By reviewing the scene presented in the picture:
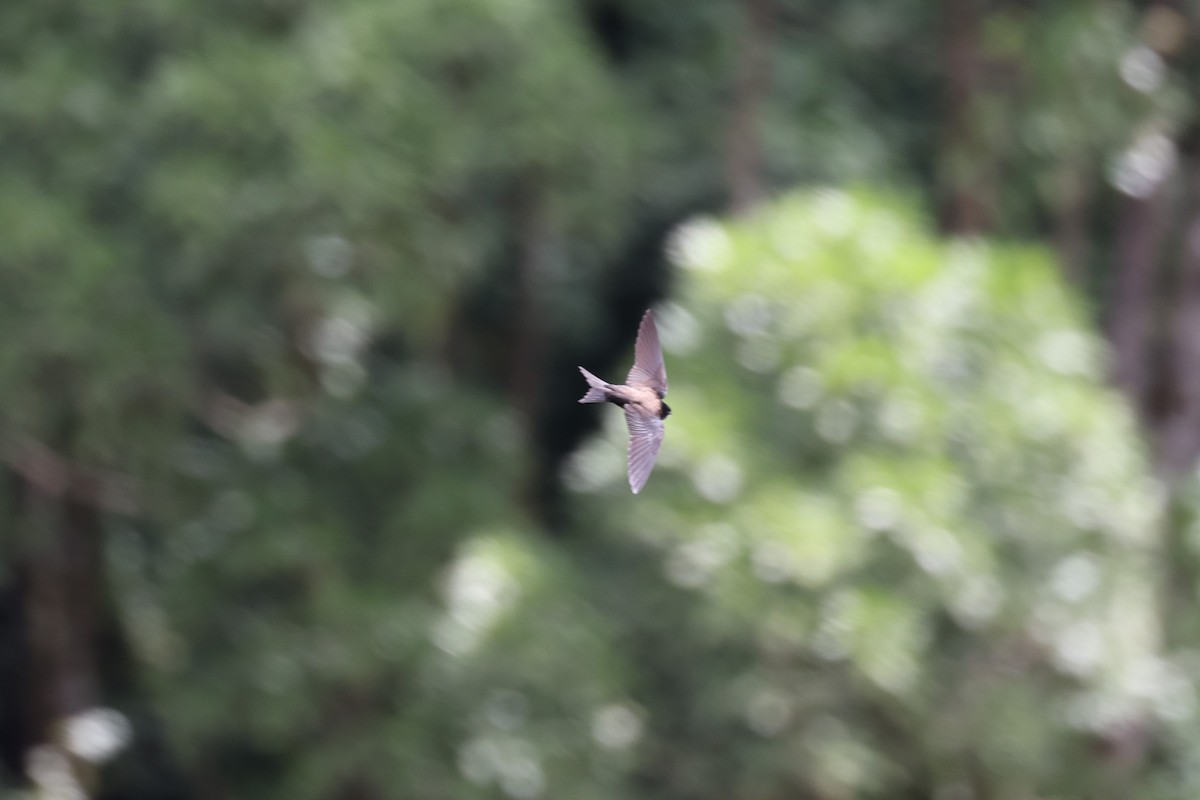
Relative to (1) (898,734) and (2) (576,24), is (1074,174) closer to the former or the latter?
(2) (576,24)

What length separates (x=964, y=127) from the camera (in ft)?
24.4

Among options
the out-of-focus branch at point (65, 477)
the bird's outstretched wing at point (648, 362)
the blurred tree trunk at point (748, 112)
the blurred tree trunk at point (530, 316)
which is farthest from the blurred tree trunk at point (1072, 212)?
the bird's outstretched wing at point (648, 362)

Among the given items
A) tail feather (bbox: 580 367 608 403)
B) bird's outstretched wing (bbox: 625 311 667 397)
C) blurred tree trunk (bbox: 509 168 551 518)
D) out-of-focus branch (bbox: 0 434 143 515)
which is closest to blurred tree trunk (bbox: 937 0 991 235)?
blurred tree trunk (bbox: 509 168 551 518)

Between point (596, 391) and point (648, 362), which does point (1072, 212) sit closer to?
point (648, 362)

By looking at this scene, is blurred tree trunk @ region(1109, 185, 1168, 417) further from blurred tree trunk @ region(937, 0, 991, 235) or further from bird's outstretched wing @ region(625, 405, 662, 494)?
bird's outstretched wing @ region(625, 405, 662, 494)

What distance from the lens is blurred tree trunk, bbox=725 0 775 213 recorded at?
719 centimetres

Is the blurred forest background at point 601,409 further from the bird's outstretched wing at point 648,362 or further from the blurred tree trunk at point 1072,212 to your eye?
the bird's outstretched wing at point 648,362

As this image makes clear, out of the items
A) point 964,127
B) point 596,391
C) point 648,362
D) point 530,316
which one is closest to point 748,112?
point 964,127

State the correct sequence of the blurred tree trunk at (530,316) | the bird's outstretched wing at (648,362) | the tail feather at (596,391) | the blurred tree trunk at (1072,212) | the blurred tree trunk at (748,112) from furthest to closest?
the blurred tree trunk at (1072,212), the blurred tree trunk at (530,316), the blurred tree trunk at (748,112), the bird's outstretched wing at (648,362), the tail feather at (596,391)

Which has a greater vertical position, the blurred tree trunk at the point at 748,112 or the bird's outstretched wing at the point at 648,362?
the blurred tree trunk at the point at 748,112

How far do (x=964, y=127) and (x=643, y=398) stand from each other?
429cm

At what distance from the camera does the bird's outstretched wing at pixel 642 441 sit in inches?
129

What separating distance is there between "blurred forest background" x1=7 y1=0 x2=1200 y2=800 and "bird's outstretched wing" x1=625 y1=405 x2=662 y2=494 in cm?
207

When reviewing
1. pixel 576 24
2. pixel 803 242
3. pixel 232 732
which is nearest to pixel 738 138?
pixel 576 24
